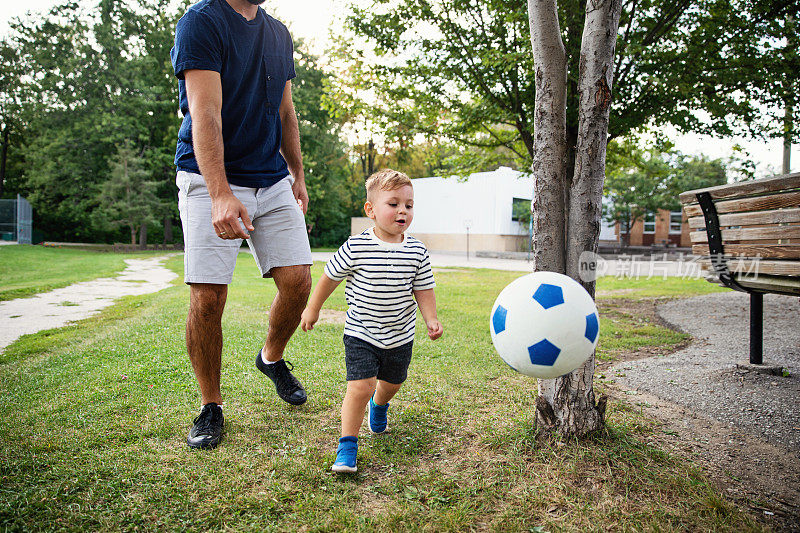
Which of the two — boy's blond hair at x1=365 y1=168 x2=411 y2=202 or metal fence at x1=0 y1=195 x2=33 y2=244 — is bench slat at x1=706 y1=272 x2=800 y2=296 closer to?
boy's blond hair at x1=365 y1=168 x2=411 y2=202

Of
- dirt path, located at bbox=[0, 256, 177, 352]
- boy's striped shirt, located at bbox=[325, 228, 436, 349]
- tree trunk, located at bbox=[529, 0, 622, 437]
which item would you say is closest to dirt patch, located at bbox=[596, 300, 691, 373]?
tree trunk, located at bbox=[529, 0, 622, 437]

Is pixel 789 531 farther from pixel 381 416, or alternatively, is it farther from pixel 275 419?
pixel 275 419

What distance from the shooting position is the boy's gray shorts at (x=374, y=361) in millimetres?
2258

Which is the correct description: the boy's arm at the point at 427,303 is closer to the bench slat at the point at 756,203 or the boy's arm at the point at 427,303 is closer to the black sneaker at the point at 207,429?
the black sneaker at the point at 207,429

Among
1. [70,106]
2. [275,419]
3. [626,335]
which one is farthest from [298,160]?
[70,106]

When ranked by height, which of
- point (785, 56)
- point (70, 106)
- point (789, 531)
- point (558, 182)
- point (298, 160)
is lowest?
point (789, 531)

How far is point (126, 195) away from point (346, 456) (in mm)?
23715

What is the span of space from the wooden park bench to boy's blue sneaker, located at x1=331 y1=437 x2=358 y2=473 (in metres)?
2.78

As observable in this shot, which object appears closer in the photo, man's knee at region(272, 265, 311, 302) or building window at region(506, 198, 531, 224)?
man's knee at region(272, 265, 311, 302)

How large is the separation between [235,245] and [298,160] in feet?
2.88

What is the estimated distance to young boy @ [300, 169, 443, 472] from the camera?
7.56 ft

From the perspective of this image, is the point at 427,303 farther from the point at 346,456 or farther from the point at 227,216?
the point at 227,216

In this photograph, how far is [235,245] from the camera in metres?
2.48

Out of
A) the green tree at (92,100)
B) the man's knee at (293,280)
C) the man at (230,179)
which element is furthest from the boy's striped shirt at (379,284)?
the green tree at (92,100)
